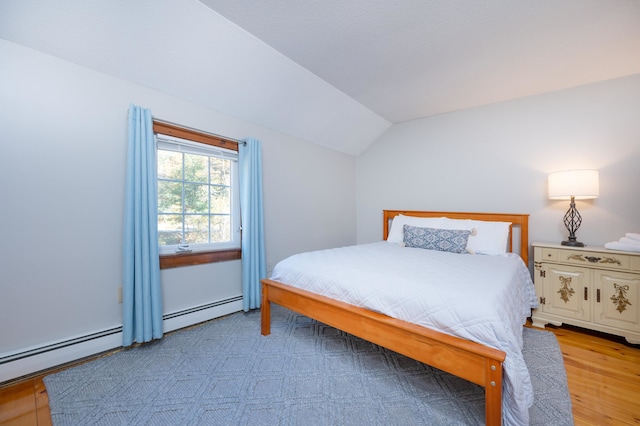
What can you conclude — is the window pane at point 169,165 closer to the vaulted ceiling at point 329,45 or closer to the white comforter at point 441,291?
the vaulted ceiling at point 329,45

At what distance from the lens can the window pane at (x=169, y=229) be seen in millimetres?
2342

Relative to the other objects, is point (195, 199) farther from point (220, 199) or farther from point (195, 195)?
point (220, 199)

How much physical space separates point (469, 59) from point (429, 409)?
2.55m

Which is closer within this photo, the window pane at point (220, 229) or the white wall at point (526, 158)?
the white wall at point (526, 158)

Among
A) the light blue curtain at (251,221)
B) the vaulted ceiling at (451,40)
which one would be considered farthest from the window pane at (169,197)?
the vaulted ceiling at (451,40)

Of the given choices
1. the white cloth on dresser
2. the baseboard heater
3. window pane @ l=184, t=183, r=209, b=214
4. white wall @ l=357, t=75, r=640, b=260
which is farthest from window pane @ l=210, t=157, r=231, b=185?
the white cloth on dresser

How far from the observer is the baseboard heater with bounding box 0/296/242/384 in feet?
5.25

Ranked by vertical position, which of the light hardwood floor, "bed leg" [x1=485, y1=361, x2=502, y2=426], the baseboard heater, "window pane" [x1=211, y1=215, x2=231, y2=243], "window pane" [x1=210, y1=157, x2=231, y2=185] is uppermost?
"window pane" [x1=210, y1=157, x2=231, y2=185]

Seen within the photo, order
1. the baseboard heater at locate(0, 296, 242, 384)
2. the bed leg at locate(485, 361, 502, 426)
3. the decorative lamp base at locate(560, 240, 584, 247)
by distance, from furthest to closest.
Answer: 1. the decorative lamp base at locate(560, 240, 584, 247)
2. the baseboard heater at locate(0, 296, 242, 384)
3. the bed leg at locate(485, 361, 502, 426)

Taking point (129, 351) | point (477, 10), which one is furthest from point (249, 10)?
point (129, 351)

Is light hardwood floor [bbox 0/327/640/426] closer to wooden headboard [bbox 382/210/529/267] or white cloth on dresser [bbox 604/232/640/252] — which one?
white cloth on dresser [bbox 604/232/640/252]

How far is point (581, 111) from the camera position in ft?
8.54

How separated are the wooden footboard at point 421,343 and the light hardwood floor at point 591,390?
25.4 inches

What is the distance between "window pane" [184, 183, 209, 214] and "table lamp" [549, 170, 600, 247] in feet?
11.0
